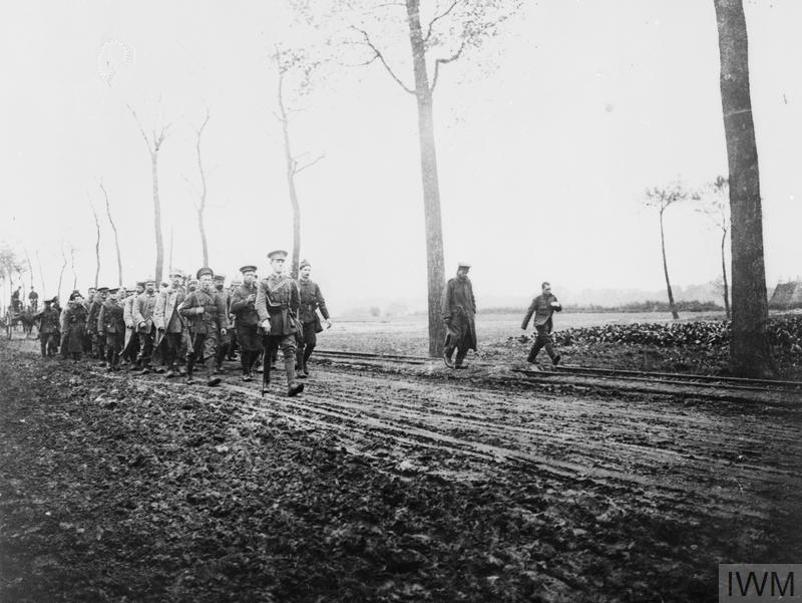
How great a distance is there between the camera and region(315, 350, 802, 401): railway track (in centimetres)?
716

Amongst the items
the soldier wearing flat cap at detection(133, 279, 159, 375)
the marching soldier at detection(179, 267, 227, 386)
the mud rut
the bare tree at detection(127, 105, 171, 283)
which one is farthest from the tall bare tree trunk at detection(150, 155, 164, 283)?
the mud rut

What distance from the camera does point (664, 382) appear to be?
8312 millimetres

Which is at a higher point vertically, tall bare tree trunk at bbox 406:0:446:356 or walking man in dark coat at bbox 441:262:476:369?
tall bare tree trunk at bbox 406:0:446:356

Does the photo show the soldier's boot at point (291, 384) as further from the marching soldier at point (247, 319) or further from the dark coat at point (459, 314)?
the dark coat at point (459, 314)

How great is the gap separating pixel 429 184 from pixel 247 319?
518 cm

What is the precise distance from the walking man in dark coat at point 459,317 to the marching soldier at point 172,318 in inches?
209

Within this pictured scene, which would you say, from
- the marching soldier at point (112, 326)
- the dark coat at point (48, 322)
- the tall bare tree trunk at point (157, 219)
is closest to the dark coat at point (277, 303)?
the marching soldier at point (112, 326)

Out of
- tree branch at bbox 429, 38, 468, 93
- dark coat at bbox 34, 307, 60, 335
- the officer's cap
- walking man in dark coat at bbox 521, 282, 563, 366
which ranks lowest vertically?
walking man in dark coat at bbox 521, 282, 563, 366

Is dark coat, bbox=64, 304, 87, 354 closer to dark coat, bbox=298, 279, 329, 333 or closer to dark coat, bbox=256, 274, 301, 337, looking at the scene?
dark coat, bbox=298, 279, 329, 333

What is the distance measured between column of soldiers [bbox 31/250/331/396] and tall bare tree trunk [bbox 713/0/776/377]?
6.50 meters

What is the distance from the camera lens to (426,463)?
4.89 metres

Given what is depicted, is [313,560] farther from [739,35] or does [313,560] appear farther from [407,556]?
[739,35]

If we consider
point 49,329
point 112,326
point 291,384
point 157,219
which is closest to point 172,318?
point 112,326

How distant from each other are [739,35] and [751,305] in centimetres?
400
